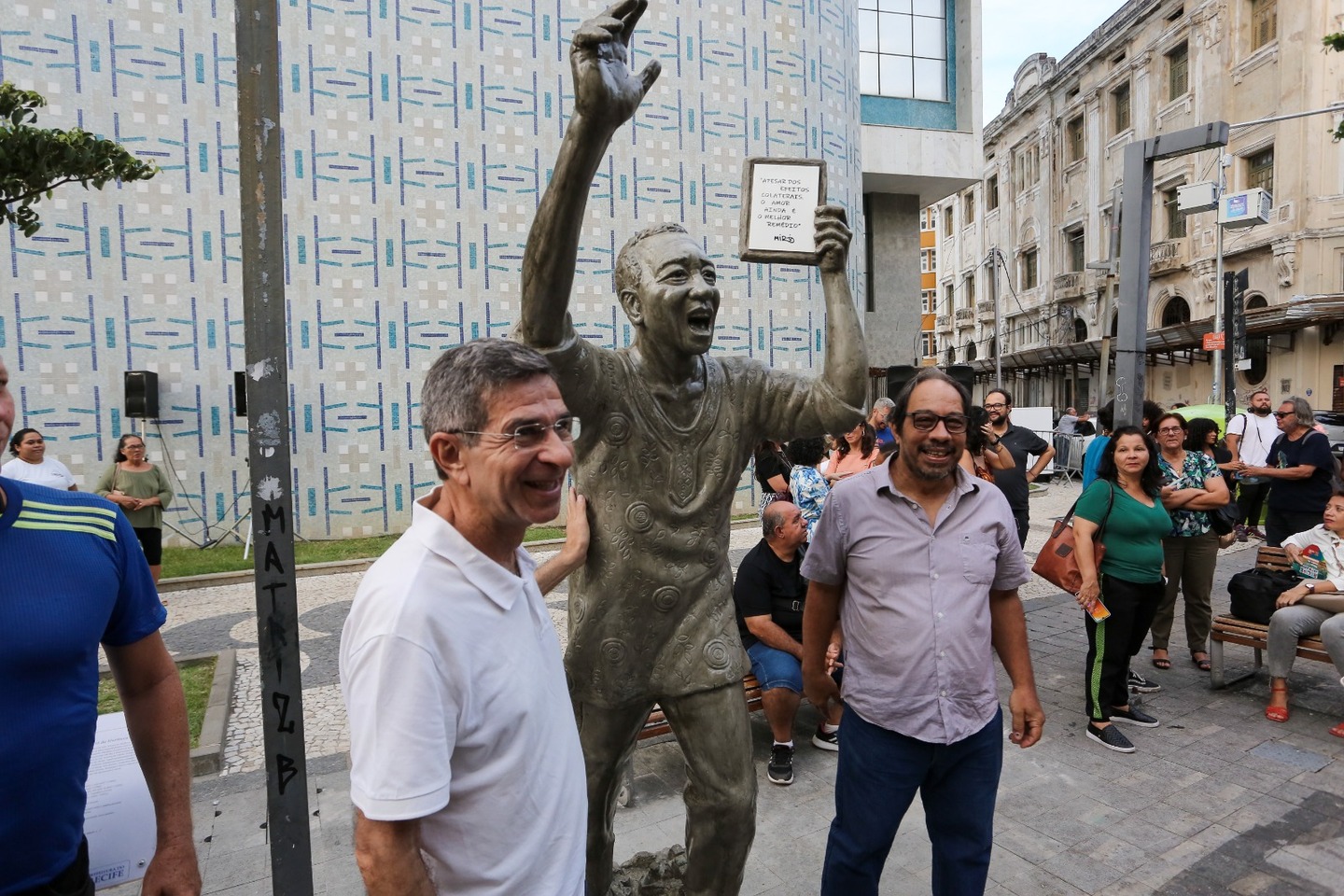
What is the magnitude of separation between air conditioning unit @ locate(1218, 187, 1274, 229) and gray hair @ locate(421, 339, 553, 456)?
15.5m

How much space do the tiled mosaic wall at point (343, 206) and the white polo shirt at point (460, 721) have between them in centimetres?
1013

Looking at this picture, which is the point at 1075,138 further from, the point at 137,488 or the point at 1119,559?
the point at 137,488

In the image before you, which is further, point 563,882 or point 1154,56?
point 1154,56

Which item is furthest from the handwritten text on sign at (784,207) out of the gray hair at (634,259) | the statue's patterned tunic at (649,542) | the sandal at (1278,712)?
the sandal at (1278,712)

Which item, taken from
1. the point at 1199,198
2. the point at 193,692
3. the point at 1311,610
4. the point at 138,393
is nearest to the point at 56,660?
the point at 193,692

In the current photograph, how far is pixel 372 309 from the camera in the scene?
11.0 metres

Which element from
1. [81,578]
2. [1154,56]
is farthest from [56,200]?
[1154,56]

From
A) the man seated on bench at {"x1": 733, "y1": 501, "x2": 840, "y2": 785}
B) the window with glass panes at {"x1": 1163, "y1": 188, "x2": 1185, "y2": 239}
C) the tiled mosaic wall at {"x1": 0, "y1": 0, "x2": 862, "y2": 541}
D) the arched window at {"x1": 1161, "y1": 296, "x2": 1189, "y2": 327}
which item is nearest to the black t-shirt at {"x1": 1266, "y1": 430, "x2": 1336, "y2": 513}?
the man seated on bench at {"x1": 733, "y1": 501, "x2": 840, "y2": 785}

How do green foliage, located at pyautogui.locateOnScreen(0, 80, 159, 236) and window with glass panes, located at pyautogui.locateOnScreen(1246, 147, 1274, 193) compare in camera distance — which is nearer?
green foliage, located at pyautogui.locateOnScreen(0, 80, 159, 236)

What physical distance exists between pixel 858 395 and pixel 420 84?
10.6 metres

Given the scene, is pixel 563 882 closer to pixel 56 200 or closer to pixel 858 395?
pixel 858 395

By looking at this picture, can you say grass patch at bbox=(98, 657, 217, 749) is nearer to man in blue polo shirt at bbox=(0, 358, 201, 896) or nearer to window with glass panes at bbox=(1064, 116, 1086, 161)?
man in blue polo shirt at bbox=(0, 358, 201, 896)

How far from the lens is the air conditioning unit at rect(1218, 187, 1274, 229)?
1345 cm

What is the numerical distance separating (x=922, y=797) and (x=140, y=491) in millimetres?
7190
